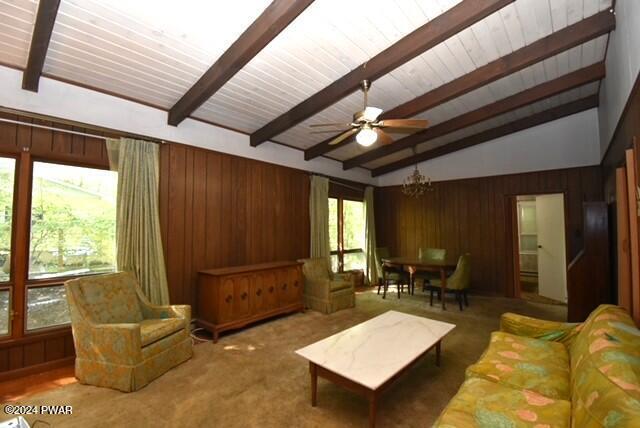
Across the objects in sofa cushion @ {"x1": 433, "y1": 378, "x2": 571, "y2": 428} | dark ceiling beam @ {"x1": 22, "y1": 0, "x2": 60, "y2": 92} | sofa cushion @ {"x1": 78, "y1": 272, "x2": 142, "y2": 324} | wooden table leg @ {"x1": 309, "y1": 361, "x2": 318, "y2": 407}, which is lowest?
wooden table leg @ {"x1": 309, "y1": 361, "x2": 318, "y2": 407}

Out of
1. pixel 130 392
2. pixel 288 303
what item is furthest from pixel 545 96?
pixel 130 392

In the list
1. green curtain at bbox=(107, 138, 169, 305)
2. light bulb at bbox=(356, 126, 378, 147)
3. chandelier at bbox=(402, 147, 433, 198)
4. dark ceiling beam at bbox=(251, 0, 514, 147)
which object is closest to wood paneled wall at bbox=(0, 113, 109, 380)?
green curtain at bbox=(107, 138, 169, 305)

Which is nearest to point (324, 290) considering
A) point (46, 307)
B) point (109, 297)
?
point (109, 297)

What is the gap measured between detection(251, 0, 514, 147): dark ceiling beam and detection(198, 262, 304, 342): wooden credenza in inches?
82.4

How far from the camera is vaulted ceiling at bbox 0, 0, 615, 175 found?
2.24 meters

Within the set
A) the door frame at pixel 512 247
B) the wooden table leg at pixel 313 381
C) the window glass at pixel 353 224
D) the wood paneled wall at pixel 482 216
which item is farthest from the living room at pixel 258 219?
the window glass at pixel 353 224

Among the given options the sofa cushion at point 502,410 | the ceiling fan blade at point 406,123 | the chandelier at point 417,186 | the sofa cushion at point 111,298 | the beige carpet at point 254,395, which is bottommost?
the beige carpet at point 254,395

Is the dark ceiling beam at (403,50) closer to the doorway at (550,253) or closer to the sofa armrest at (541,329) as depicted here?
the sofa armrest at (541,329)

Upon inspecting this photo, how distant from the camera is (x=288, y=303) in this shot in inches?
169

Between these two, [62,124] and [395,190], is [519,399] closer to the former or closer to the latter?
[62,124]

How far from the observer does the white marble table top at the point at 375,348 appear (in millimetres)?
1912

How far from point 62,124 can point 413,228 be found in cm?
620

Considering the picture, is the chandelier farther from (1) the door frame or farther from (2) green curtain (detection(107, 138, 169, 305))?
(2) green curtain (detection(107, 138, 169, 305))

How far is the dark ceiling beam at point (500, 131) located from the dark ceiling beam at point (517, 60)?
2326 mm
